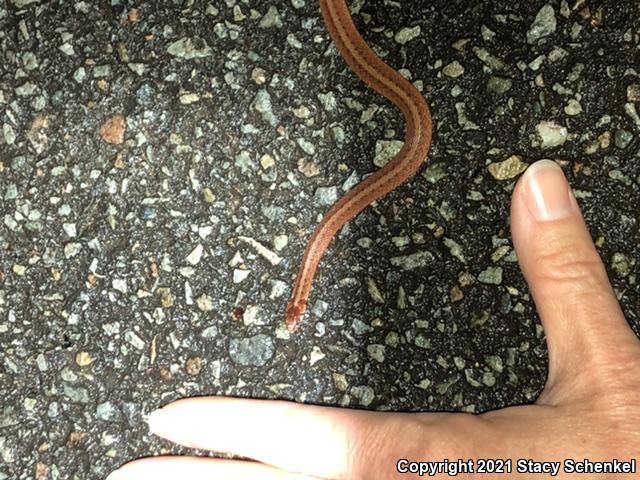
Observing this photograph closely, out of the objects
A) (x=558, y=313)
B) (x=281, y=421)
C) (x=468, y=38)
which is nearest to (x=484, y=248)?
(x=558, y=313)

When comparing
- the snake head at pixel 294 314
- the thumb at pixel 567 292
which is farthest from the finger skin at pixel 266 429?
the thumb at pixel 567 292

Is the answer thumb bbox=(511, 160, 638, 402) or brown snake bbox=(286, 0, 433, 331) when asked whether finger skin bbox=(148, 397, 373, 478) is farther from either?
thumb bbox=(511, 160, 638, 402)

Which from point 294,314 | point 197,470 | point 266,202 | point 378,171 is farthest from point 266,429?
point 378,171

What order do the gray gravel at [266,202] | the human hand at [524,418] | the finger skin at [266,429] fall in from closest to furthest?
the human hand at [524,418]
the finger skin at [266,429]
the gray gravel at [266,202]

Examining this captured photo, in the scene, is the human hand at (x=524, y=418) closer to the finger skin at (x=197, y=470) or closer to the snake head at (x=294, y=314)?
the finger skin at (x=197, y=470)

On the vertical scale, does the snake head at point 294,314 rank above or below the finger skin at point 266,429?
above

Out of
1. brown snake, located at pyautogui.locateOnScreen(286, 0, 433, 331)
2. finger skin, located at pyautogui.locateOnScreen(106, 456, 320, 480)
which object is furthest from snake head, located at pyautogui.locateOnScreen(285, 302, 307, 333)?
finger skin, located at pyautogui.locateOnScreen(106, 456, 320, 480)

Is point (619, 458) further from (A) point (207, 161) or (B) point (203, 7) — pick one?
(B) point (203, 7)
